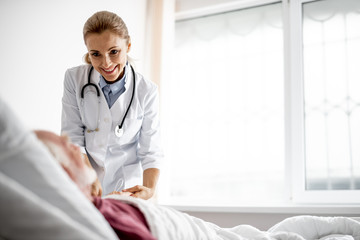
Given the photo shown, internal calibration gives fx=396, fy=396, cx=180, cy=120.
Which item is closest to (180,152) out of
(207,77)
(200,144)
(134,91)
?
(200,144)

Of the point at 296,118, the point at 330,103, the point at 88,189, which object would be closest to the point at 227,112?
the point at 296,118

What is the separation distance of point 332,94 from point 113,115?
5.57ft

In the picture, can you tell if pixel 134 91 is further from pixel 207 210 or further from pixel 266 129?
pixel 266 129

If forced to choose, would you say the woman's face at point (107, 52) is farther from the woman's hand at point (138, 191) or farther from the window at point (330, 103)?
the window at point (330, 103)

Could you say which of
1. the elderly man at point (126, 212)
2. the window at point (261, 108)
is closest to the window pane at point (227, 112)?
the window at point (261, 108)

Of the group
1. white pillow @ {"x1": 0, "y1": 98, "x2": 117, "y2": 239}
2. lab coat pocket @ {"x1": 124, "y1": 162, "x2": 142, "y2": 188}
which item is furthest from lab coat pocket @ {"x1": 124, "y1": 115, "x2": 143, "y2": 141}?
white pillow @ {"x1": 0, "y1": 98, "x2": 117, "y2": 239}

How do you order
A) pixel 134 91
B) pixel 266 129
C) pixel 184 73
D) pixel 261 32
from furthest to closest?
pixel 184 73 < pixel 261 32 < pixel 266 129 < pixel 134 91

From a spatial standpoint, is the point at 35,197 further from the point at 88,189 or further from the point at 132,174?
the point at 132,174

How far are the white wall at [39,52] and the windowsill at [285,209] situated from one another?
42.6 inches

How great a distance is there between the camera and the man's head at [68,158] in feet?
2.61

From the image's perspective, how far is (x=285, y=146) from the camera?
280cm

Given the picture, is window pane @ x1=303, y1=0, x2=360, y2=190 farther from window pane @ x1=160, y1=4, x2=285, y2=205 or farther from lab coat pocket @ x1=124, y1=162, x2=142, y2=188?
lab coat pocket @ x1=124, y1=162, x2=142, y2=188

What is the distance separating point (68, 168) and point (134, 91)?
101cm

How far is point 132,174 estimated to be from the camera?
182cm
